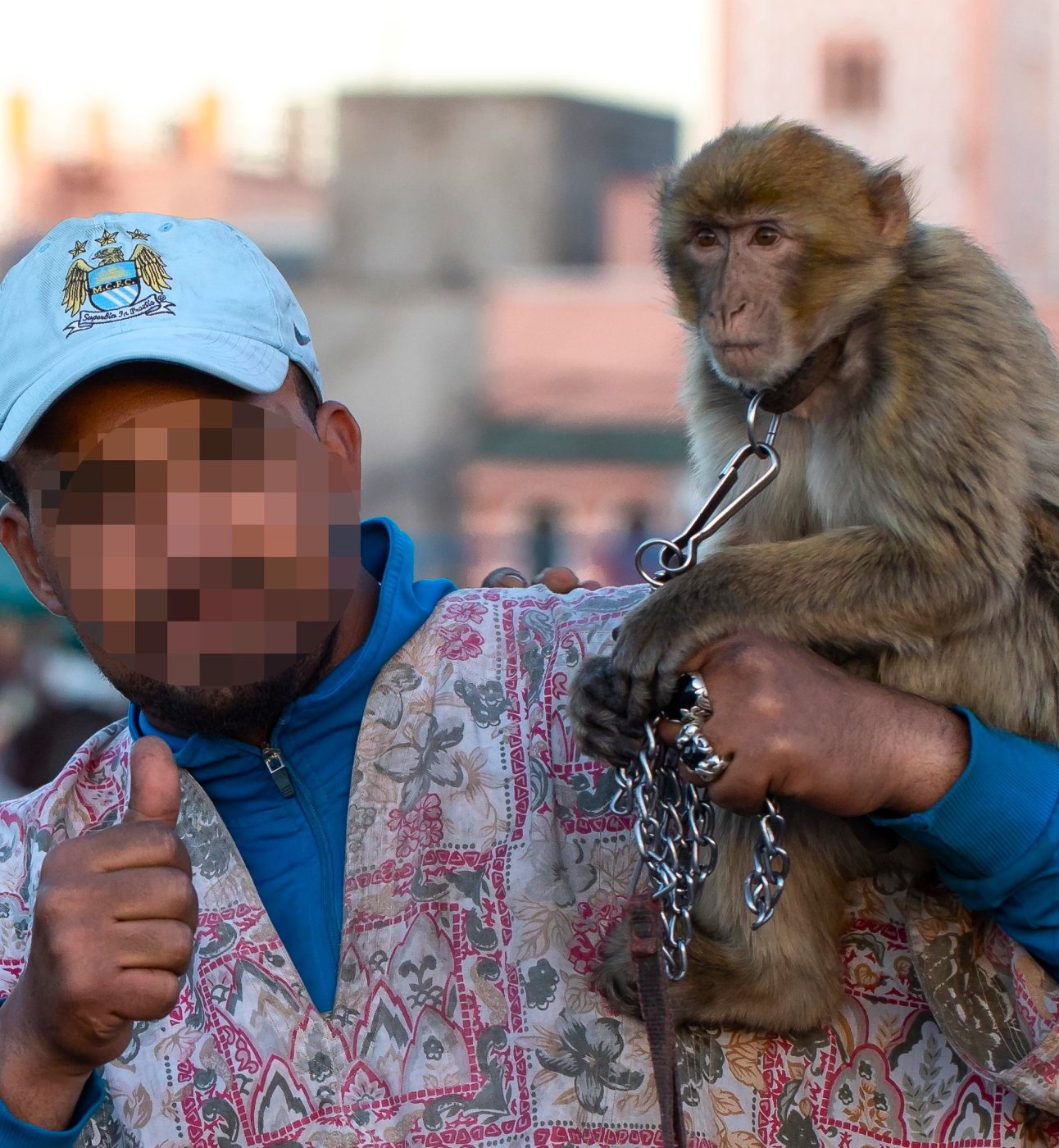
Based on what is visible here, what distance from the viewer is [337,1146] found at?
1496mm

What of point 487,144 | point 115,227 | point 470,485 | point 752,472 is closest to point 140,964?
point 115,227

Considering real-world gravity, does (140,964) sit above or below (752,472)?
below

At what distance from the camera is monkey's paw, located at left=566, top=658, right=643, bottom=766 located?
1484mm

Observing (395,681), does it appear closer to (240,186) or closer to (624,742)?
(624,742)

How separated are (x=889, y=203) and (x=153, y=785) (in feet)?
3.49

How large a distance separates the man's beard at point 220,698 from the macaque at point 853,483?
0.27m

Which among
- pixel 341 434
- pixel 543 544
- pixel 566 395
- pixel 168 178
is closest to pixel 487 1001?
pixel 341 434

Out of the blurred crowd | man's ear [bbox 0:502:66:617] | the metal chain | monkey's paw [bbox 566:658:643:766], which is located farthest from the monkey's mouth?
the blurred crowd

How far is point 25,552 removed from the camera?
5.59 ft

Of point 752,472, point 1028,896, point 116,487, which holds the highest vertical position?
point 116,487

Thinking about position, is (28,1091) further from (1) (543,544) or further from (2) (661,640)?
(1) (543,544)

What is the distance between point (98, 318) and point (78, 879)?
54cm

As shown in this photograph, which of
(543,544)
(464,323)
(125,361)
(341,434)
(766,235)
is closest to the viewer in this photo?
(125,361)

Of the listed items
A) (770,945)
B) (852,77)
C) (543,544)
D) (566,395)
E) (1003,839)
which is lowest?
(543,544)
